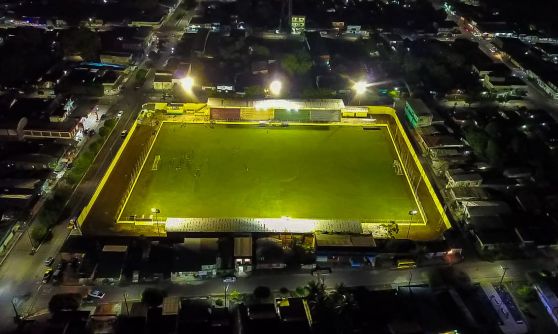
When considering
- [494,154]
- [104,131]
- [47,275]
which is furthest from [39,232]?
[494,154]

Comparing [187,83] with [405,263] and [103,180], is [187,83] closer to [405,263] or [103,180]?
[103,180]

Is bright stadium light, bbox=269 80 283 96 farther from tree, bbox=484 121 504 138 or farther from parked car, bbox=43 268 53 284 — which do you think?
parked car, bbox=43 268 53 284

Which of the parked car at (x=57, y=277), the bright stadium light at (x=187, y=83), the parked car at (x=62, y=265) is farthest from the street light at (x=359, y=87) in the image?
the parked car at (x=57, y=277)

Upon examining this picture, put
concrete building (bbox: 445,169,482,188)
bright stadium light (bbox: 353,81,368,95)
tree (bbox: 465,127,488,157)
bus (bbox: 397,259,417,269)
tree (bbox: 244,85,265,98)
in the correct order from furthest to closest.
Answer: bright stadium light (bbox: 353,81,368,95), tree (bbox: 244,85,265,98), tree (bbox: 465,127,488,157), concrete building (bbox: 445,169,482,188), bus (bbox: 397,259,417,269)

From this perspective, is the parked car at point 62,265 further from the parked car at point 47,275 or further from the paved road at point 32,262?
the paved road at point 32,262

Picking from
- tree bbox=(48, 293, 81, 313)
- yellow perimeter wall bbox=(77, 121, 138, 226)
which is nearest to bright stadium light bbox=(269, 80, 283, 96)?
yellow perimeter wall bbox=(77, 121, 138, 226)

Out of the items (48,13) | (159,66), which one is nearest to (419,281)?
(159,66)
